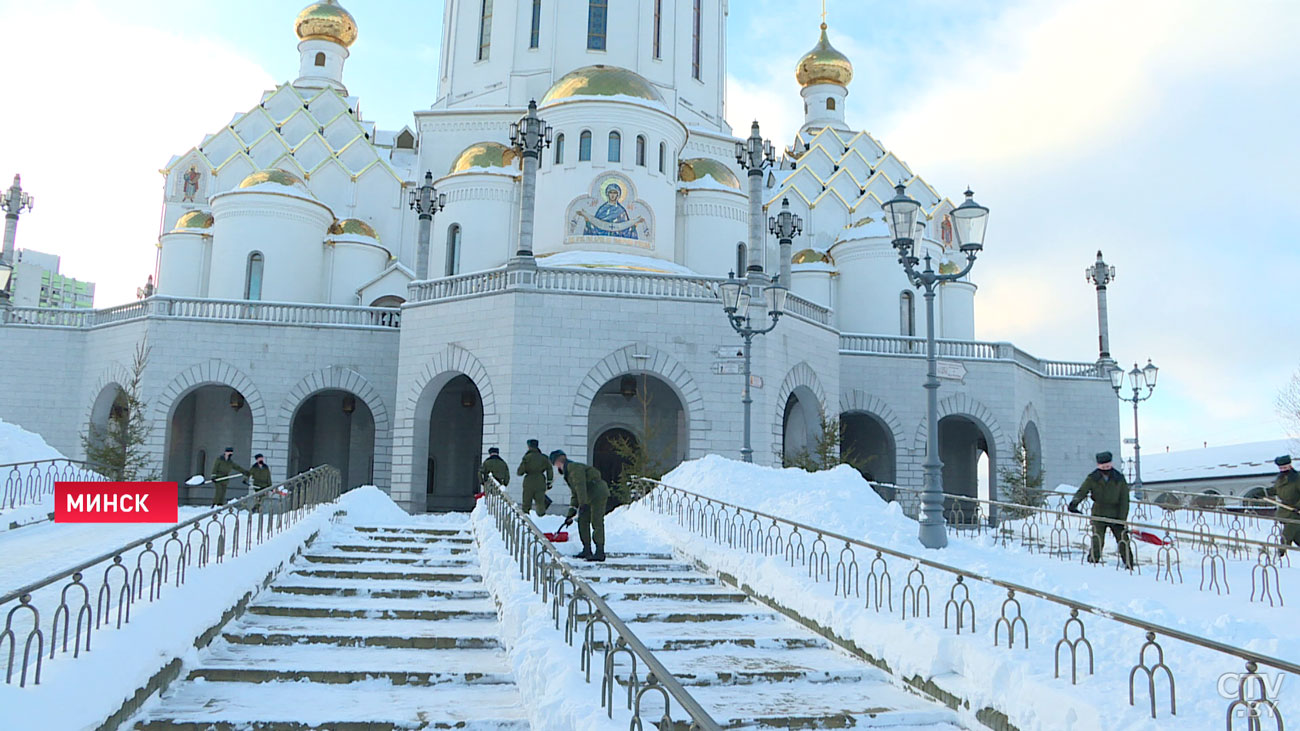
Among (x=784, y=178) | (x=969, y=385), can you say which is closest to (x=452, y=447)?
(x=969, y=385)

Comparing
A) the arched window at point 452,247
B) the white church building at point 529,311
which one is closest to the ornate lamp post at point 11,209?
the white church building at point 529,311

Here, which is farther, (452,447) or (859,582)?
(452,447)

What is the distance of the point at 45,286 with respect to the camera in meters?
89.1

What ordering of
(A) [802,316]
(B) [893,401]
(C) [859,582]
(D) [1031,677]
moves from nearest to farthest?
1. (D) [1031,677]
2. (C) [859,582]
3. (A) [802,316]
4. (B) [893,401]

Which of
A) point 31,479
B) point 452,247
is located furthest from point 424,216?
point 31,479

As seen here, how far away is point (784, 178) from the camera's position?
123 ft

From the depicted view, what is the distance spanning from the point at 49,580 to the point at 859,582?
7.07m

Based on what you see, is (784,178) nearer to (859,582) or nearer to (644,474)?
(644,474)

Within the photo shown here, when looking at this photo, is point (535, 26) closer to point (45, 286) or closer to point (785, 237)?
point (785, 237)

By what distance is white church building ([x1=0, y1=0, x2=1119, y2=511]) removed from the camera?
21656 millimetres

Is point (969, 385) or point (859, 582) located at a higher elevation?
point (969, 385)

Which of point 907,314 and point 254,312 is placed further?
point 907,314

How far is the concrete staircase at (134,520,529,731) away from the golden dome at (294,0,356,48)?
34.3 metres

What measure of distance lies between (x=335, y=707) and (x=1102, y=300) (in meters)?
29.8
